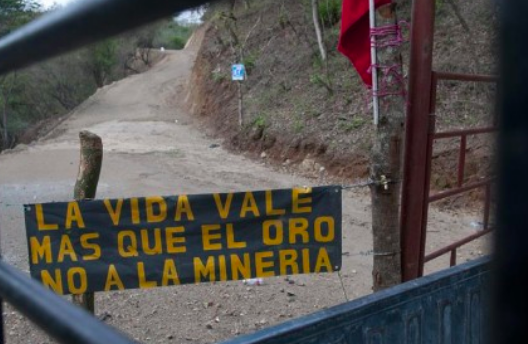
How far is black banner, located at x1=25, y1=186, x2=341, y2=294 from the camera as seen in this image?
3395mm

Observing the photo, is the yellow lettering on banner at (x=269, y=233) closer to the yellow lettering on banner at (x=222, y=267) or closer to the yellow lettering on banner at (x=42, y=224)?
the yellow lettering on banner at (x=222, y=267)

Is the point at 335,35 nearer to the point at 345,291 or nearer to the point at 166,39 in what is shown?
the point at 345,291

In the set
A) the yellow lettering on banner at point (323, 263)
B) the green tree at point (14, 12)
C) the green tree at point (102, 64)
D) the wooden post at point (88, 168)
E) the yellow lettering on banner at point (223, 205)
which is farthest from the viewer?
the green tree at point (102, 64)

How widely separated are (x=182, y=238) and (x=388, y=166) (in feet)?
4.43

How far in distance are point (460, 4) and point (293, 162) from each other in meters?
5.56

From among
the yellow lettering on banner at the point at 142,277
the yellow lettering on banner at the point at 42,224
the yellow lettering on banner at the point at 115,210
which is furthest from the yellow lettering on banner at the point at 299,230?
the yellow lettering on banner at the point at 42,224

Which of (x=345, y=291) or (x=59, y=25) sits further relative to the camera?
(x=345, y=291)

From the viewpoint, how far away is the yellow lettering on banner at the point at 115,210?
3391mm

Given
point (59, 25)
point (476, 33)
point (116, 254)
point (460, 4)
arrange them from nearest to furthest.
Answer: point (59, 25)
point (116, 254)
point (476, 33)
point (460, 4)

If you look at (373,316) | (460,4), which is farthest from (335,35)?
(373,316)

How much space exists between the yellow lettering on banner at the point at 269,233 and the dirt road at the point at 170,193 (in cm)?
76

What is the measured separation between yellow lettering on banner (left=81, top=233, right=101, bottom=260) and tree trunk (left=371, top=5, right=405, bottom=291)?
1.73 meters

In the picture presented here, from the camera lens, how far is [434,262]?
575 cm

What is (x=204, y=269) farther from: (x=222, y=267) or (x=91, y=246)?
(x=91, y=246)
